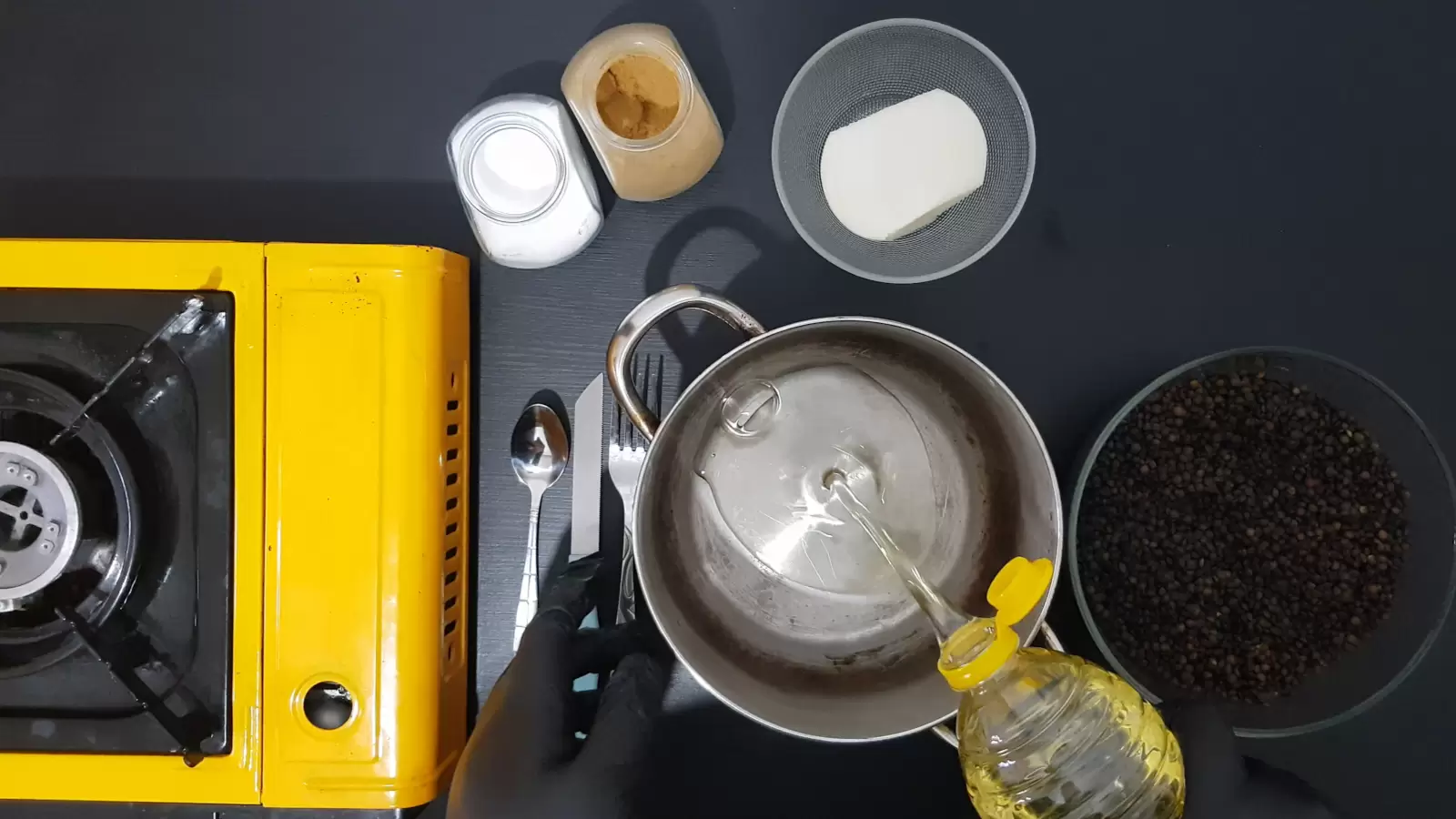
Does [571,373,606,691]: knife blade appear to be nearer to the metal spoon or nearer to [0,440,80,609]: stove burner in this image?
the metal spoon

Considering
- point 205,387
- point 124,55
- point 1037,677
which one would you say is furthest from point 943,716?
point 124,55

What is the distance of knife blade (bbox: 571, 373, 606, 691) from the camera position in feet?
2.01

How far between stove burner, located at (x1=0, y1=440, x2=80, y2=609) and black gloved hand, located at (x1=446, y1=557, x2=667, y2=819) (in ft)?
0.79

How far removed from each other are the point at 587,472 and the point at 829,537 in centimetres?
17

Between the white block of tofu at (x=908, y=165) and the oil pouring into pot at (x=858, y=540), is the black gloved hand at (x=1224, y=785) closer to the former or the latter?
the oil pouring into pot at (x=858, y=540)

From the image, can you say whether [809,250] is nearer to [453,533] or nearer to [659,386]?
[659,386]

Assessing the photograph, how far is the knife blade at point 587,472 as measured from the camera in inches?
24.1

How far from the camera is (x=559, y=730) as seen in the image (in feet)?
1.64

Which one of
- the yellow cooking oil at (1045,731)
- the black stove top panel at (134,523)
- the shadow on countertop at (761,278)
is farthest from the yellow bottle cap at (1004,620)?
the black stove top panel at (134,523)

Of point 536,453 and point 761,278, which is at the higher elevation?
point 761,278

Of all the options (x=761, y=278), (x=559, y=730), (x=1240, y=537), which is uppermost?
(x=761, y=278)

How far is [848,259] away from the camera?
609 millimetres

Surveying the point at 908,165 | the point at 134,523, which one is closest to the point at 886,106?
the point at 908,165

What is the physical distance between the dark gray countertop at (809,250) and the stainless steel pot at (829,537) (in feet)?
0.25
